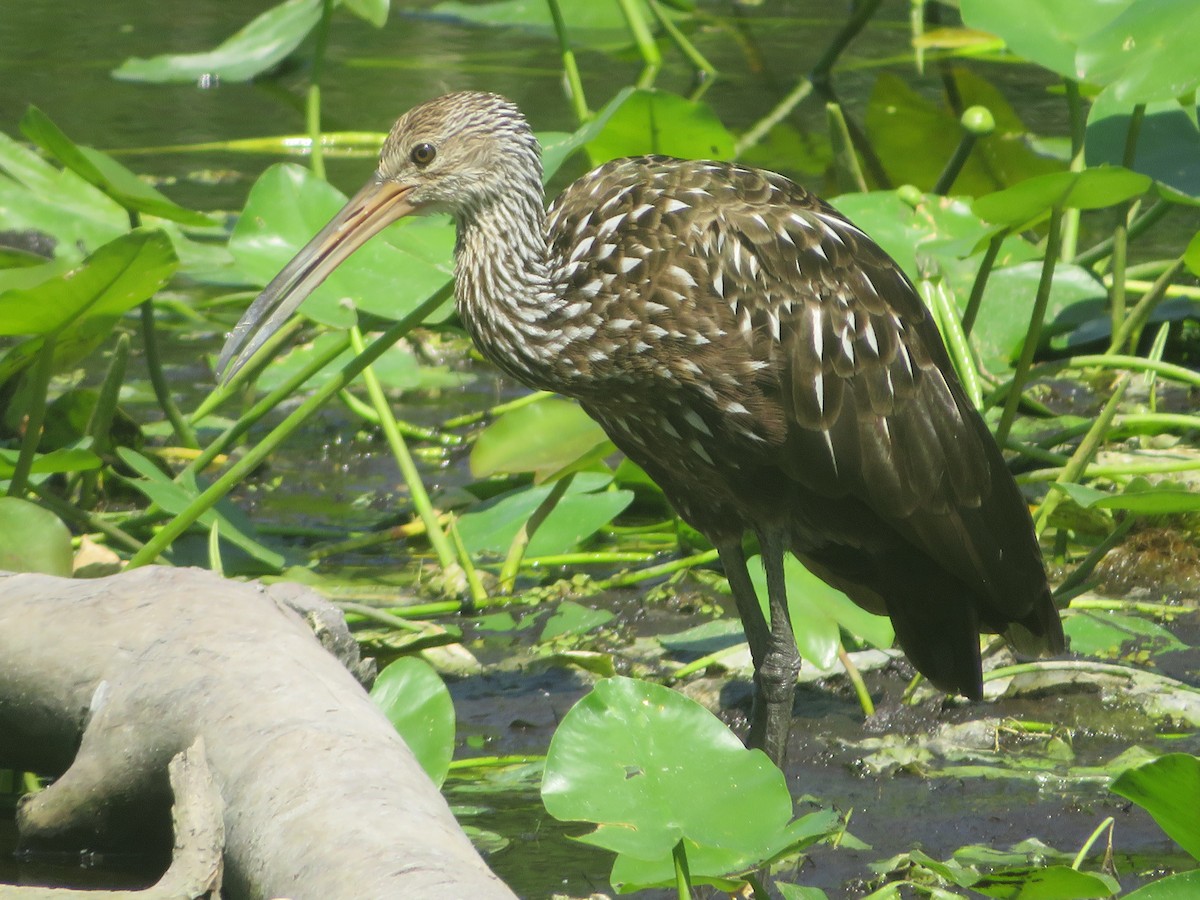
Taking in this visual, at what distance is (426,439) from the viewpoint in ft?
19.7

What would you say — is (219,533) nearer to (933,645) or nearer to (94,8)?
(933,645)

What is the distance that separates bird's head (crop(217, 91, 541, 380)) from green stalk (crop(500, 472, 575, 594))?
1.05 metres

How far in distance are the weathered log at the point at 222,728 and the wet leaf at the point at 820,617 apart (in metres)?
1.15

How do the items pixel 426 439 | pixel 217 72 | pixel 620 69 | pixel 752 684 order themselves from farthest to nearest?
pixel 620 69 → pixel 217 72 → pixel 426 439 → pixel 752 684

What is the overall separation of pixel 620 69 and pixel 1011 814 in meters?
7.88

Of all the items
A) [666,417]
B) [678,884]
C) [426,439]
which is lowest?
[426,439]

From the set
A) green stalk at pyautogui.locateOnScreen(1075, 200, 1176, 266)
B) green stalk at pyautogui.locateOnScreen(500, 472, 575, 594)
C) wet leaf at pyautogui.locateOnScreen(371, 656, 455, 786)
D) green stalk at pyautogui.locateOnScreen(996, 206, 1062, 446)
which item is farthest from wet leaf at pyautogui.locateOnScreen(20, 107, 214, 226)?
green stalk at pyautogui.locateOnScreen(1075, 200, 1176, 266)

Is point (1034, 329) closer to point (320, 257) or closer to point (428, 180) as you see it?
point (428, 180)

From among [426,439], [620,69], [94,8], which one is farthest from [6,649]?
[94,8]

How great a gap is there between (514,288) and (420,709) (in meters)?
1.00

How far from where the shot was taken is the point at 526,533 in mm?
4805

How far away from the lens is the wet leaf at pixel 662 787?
107 inches

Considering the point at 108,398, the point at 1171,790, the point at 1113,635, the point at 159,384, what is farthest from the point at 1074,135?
the point at 1171,790

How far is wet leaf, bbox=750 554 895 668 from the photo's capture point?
4.06m
